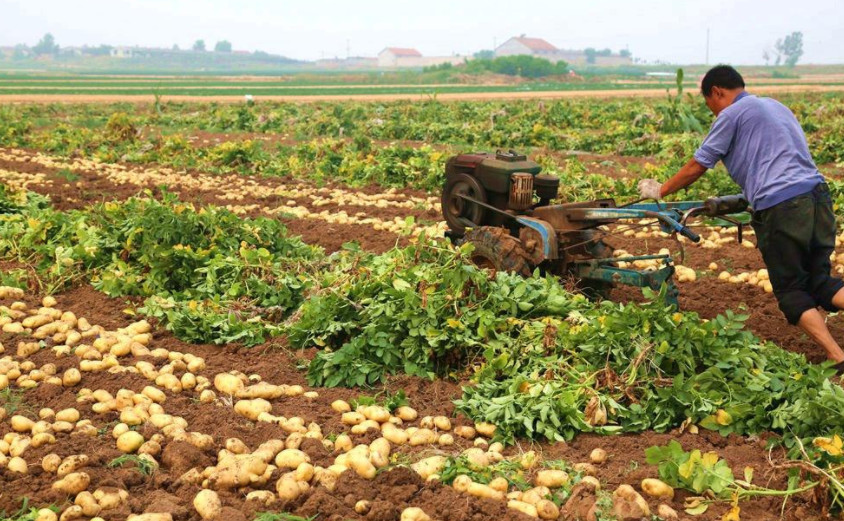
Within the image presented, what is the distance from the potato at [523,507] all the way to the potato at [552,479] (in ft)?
0.66

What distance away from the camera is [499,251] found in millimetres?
5418

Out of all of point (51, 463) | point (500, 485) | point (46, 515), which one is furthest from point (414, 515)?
point (51, 463)

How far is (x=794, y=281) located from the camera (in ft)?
15.9

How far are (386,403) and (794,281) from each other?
266cm

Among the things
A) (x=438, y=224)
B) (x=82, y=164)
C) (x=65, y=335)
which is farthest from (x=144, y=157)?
(x=65, y=335)

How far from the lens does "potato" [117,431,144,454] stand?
3680 mm

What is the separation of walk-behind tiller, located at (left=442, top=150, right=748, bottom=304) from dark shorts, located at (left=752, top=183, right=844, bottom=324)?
0.88ft

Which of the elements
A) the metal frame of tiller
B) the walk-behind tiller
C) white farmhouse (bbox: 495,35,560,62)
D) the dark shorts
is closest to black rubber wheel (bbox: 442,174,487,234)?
the walk-behind tiller

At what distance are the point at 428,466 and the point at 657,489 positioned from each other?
990 mm

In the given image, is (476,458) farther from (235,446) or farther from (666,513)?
(235,446)

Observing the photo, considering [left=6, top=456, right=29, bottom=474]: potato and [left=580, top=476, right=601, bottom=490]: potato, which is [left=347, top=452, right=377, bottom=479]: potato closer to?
[left=580, top=476, right=601, bottom=490]: potato

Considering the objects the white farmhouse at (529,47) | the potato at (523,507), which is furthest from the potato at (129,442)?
the white farmhouse at (529,47)

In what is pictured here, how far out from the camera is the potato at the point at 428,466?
3490 millimetres

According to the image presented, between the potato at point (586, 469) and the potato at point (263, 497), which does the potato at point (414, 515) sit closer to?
the potato at point (263, 497)
